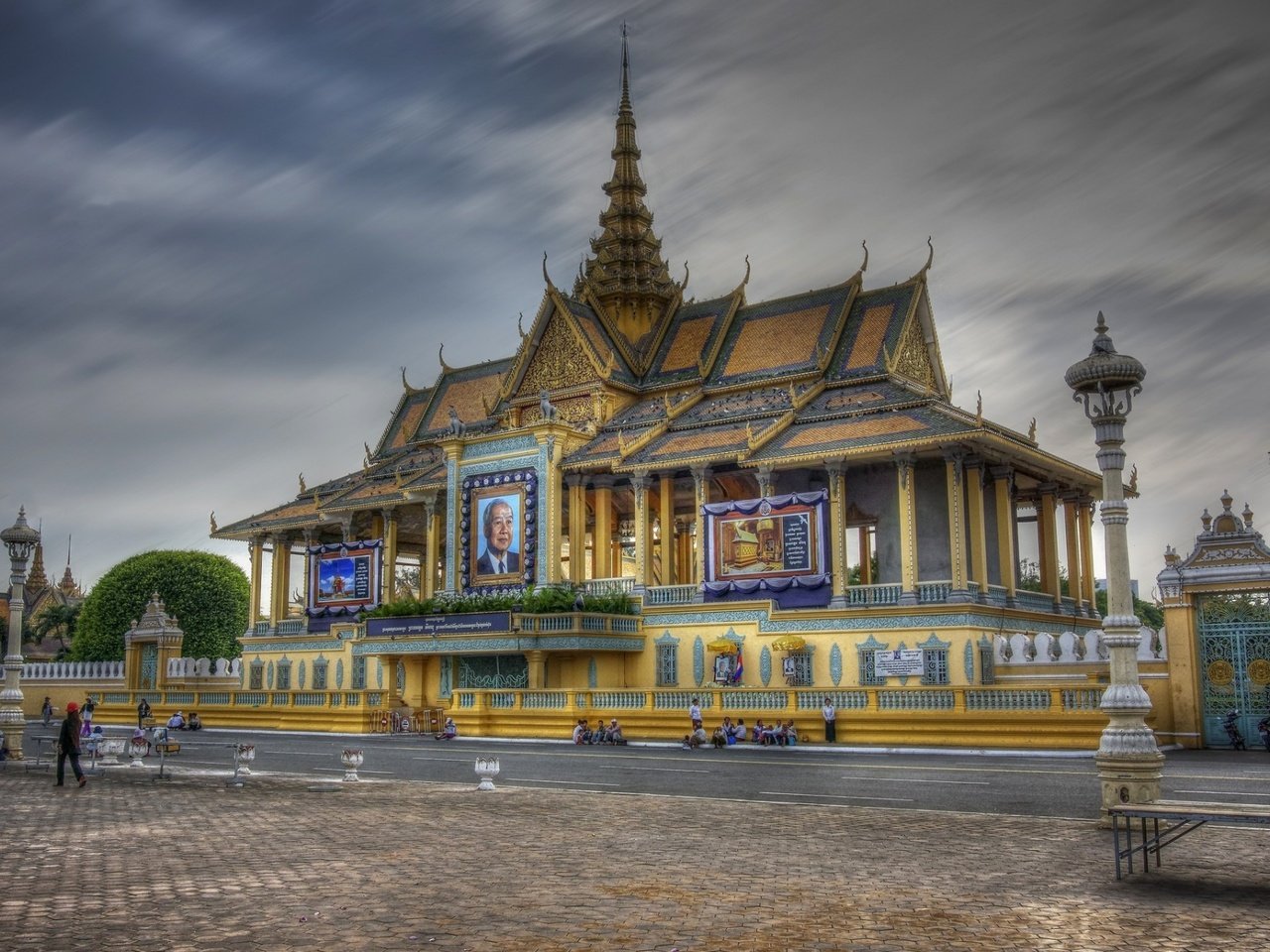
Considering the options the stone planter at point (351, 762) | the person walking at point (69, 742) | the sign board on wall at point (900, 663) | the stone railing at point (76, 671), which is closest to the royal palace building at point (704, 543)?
the sign board on wall at point (900, 663)

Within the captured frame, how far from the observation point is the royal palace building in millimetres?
30219

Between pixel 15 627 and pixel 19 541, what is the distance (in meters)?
1.55

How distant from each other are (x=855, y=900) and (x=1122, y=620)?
542cm

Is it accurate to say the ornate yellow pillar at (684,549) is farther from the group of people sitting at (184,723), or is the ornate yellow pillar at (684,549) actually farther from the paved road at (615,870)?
the paved road at (615,870)

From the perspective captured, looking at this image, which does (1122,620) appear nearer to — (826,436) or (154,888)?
(154,888)

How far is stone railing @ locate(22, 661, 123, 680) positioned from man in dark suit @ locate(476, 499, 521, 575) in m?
16.9

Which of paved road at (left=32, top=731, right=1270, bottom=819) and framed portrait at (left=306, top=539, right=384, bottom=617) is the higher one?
framed portrait at (left=306, top=539, right=384, bottom=617)

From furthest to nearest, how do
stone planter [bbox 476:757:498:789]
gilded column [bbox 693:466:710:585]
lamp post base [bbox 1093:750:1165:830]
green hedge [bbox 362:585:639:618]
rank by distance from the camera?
gilded column [bbox 693:466:710:585]
green hedge [bbox 362:585:639:618]
stone planter [bbox 476:757:498:789]
lamp post base [bbox 1093:750:1165:830]

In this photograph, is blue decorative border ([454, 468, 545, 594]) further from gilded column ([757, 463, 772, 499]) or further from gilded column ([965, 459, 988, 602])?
gilded column ([965, 459, 988, 602])

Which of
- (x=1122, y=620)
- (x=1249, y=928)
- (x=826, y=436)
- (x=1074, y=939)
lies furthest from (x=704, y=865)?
(x=826, y=436)

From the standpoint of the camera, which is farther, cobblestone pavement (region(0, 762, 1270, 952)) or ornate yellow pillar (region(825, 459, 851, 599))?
ornate yellow pillar (region(825, 459, 851, 599))

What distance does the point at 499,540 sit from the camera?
40719 mm

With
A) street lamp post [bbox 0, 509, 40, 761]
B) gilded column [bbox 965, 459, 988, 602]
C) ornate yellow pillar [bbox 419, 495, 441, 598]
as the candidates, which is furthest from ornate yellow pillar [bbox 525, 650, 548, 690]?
street lamp post [bbox 0, 509, 40, 761]

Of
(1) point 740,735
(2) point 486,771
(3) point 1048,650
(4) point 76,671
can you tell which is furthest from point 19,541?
(4) point 76,671
